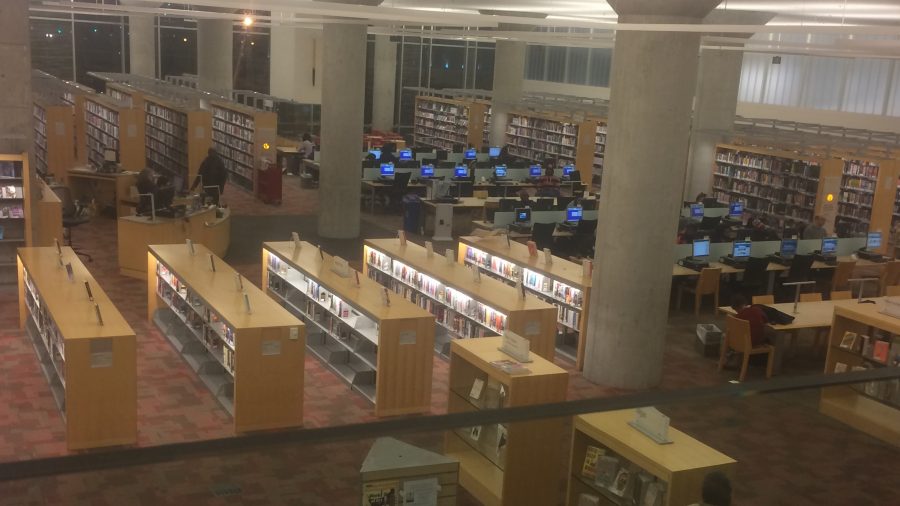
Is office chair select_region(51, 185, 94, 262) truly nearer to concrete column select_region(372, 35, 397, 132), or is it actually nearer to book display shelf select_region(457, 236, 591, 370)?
book display shelf select_region(457, 236, 591, 370)

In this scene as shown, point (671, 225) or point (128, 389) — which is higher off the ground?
point (671, 225)

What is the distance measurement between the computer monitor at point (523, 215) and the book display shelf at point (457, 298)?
4.22m

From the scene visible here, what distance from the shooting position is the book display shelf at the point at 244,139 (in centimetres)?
2117

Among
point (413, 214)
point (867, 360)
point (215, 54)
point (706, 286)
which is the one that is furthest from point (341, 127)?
point (215, 54)

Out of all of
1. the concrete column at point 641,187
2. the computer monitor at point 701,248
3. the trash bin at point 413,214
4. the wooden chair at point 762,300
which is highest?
the concrete column at point 641,187

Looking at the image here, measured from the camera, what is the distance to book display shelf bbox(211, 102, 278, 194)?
69.5 feet

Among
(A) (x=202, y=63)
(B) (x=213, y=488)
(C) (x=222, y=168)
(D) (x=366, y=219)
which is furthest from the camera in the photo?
(A) (x=202, y=63)

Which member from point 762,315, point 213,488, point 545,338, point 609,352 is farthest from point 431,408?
point 213,488

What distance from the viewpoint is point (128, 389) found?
8.08 m

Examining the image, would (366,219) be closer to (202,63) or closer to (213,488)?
(202,63)

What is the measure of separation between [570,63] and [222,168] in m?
20.7

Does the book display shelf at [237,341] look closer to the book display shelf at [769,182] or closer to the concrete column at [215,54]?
the book display shelf at [769,182]

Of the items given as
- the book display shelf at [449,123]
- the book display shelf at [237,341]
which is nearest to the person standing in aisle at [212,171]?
the book display shelf at [237,341]

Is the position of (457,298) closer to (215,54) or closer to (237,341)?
(237,341)
